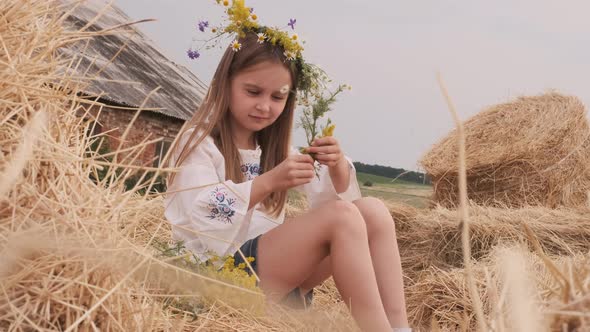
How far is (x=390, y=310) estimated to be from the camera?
1805 millimetres

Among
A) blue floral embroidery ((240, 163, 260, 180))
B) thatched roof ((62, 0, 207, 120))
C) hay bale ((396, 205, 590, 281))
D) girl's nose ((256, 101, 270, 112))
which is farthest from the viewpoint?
thatched roof ((62, 0, 207, 120))

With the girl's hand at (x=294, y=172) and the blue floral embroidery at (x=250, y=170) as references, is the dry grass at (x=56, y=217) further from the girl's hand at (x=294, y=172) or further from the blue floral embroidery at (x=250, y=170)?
the blue floral embroidery at (x=250, y=170)

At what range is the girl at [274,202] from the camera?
67.9 inches

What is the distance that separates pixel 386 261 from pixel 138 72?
30.6 feet

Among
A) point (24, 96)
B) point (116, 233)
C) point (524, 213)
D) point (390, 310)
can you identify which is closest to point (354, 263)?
point (390, 310)

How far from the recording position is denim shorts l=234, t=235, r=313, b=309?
1900mm

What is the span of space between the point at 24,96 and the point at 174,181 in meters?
0.99

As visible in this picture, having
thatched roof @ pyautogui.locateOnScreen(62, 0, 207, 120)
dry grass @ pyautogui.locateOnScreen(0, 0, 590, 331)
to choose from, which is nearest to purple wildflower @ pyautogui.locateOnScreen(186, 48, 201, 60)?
dry grass @ pyautogui.locateOnScreen(0, 0, 590, 331)

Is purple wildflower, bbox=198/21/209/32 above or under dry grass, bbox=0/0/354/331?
above

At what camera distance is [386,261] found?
1854mm

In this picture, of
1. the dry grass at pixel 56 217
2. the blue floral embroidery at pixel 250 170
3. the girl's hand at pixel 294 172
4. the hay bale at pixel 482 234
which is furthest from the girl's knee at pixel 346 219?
the hay bale at pixel 482 234

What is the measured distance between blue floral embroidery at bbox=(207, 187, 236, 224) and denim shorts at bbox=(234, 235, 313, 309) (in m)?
0.11

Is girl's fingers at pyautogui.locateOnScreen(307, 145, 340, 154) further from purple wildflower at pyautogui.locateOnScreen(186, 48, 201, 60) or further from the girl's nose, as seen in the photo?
purple wildflower at pyautogui.locateOnScreen(186, 48, 201, 60)

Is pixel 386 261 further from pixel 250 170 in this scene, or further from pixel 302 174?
Result: pixel 250 170
